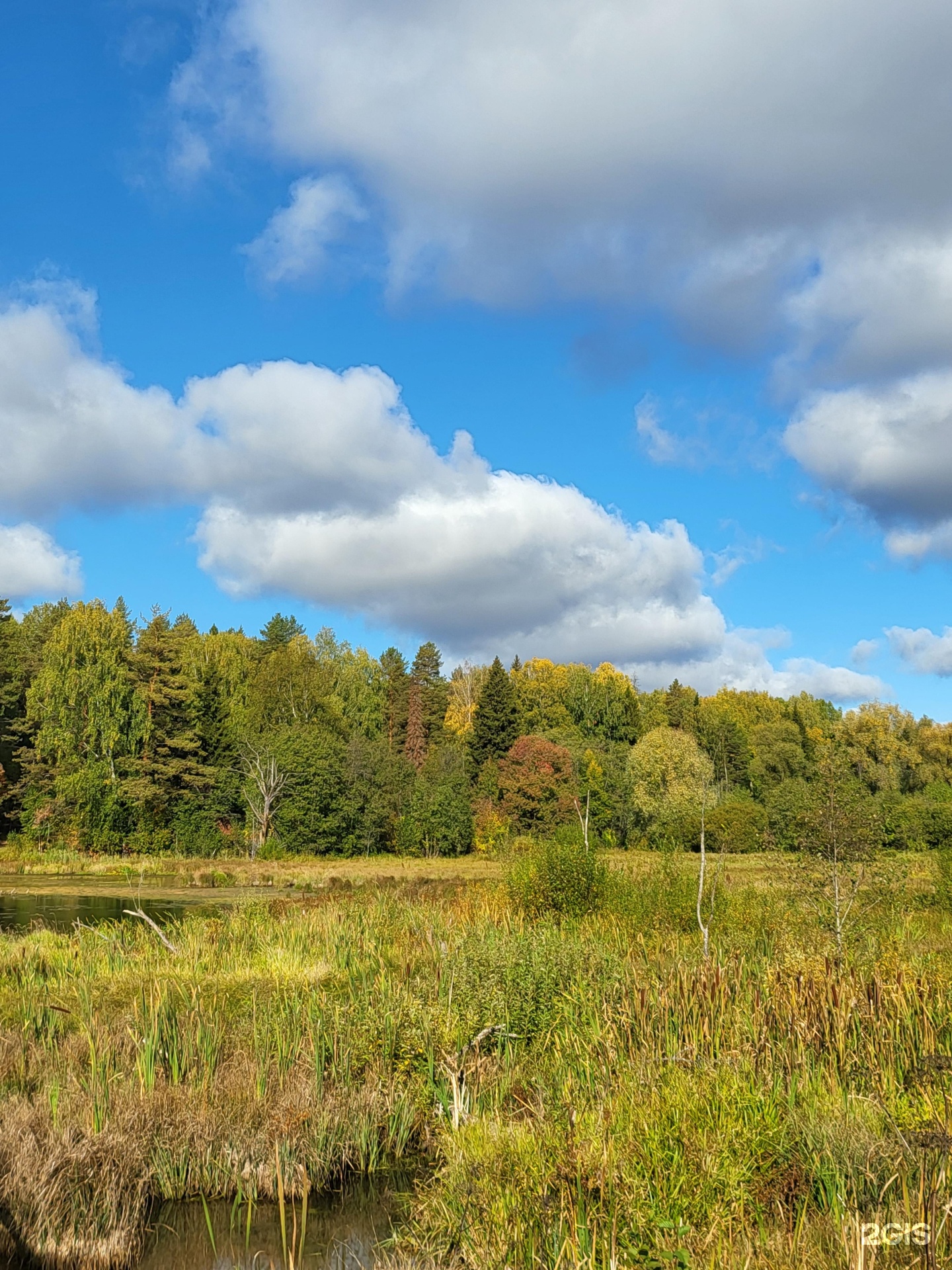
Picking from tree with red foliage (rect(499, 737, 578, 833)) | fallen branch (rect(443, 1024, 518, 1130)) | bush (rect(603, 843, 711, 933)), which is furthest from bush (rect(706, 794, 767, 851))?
fallen branch (rect(443, 1024, 518, 1130))

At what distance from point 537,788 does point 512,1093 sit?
45680 millimetres

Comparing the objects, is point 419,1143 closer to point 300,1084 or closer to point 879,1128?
point 300,1084

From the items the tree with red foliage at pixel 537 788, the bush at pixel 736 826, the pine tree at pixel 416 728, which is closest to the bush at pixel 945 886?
the tree with red foliage at pixel 537 788

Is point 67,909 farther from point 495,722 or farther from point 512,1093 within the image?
point 495,722

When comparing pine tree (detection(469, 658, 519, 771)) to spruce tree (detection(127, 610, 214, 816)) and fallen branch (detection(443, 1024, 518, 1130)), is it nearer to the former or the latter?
spruce tree (detection(127, 610, 214, 816))

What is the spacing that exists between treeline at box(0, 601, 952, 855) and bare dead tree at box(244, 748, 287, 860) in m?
0.13

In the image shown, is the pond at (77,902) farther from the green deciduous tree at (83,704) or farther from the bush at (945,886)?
the bush at (945,886)

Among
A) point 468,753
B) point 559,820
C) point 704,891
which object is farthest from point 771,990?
point 468,753

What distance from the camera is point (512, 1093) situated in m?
7.80

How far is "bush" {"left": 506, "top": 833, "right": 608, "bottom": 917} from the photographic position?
674 inches

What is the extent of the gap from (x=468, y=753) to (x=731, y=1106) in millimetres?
58701

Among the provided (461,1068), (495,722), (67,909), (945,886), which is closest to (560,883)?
(461,1068)

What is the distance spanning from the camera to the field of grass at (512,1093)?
539cm

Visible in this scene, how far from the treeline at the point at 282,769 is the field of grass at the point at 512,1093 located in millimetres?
32316
